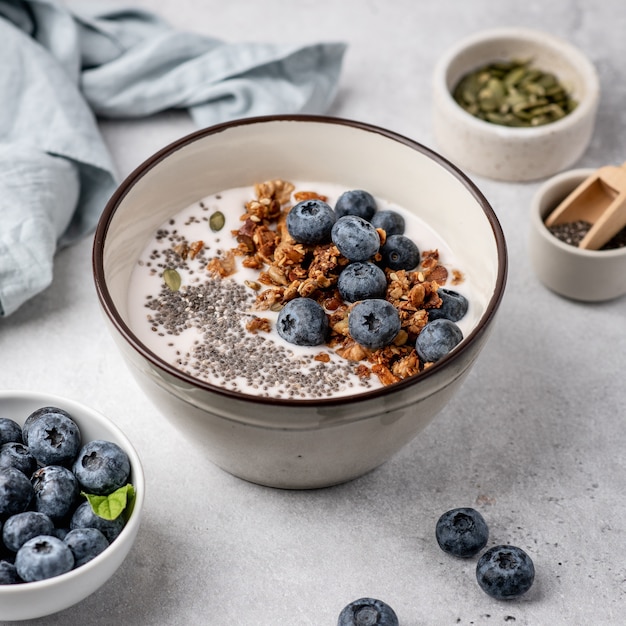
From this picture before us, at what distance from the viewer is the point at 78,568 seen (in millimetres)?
1285

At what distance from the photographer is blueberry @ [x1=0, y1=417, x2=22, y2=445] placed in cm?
145

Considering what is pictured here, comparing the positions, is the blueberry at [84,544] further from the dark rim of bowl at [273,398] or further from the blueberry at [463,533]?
the blueberry at [463,533]

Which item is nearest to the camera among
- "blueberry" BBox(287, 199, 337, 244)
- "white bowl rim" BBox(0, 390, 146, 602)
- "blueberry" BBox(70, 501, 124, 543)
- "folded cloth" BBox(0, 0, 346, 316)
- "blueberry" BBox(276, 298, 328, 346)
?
"white bowl rim" BBox(0, 390, 146, 602)

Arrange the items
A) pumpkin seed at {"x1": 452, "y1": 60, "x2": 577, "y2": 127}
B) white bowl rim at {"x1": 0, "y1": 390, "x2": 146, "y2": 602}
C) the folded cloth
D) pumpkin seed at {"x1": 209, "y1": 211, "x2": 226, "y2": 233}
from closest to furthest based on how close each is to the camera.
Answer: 1. white bowl rim at {"x1": 0, "y1": 390, "x2": 146, "y2": 602}
2. pumpkin seed at {"x1": 209, "y1": 211, "x2": 226, "y2": 233}
3. the folded cloth
4. pumpkin seed at {"x1": 452, "y1": 60, "x2": 577, "y2": 127}

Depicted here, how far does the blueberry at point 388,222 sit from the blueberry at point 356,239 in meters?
0.11

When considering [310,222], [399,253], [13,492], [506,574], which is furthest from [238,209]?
[506,574]

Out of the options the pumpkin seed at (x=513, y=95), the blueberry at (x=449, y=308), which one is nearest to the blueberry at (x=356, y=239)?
the blueberry at (x=449, y=308)

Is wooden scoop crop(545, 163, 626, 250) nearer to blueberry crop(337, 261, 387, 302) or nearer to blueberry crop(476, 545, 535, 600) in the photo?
blueberry crop(337, 261, 387, 302)

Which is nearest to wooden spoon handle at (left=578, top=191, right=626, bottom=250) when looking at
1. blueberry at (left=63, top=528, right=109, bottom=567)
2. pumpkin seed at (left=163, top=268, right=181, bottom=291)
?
pumpkin seed at (left=163, top=268, right=181, bottom=291)

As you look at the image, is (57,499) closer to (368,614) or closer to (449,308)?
(368,614)

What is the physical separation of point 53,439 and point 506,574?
67cm

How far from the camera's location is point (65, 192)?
1.98 metres

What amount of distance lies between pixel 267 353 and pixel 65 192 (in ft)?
2.39

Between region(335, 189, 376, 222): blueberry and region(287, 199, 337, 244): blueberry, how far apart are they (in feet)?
0.20
